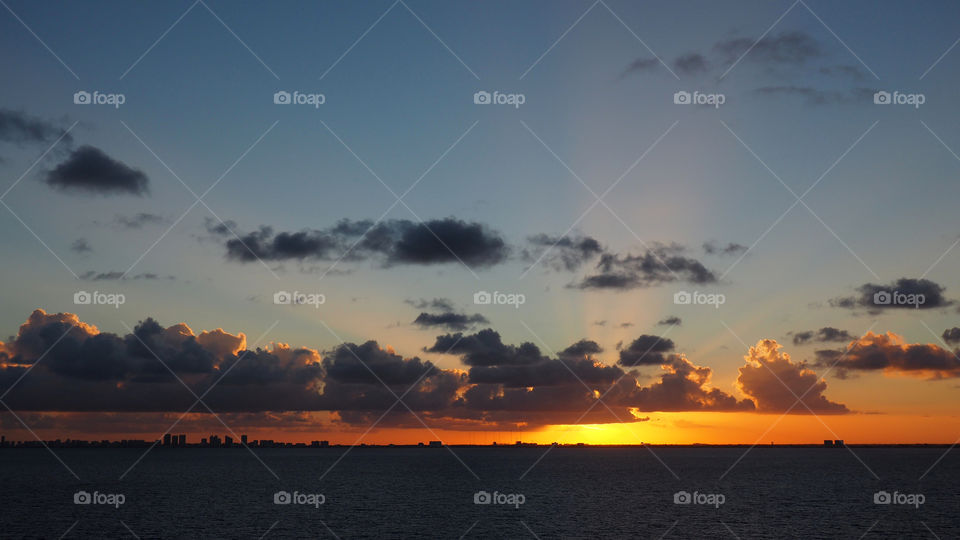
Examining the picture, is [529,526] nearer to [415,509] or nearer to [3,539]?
[415,509]

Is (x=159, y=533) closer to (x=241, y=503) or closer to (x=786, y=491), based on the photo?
(x=241, y=503)

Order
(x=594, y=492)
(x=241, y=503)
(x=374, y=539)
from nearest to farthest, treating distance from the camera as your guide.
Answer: (x=374, y=539) → (x=241, y=503) → (x=594, y=492)

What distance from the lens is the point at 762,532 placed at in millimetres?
110625

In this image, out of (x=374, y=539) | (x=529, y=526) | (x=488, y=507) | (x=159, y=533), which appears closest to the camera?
(x=374, y=539)

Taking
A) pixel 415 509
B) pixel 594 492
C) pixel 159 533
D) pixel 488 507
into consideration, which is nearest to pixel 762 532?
pixel 488 507

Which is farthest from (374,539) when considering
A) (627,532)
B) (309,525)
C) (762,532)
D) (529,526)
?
(762,532)

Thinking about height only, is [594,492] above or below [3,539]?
above

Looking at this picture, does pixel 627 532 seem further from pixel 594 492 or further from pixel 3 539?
pixel 3 539

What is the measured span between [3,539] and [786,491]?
544ft

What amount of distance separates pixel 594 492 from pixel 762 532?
73.0 m

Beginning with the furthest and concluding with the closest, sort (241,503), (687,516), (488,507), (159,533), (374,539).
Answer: (241,503), (488,507), (687,516), (159,533), (374,539)

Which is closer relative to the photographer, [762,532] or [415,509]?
[762,532]

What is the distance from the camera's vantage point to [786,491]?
19025 centimetres

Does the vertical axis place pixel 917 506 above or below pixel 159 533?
above
